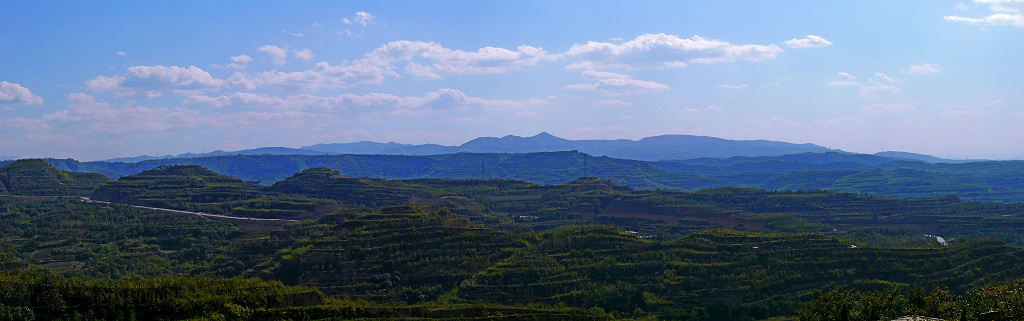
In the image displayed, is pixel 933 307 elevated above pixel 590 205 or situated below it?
above

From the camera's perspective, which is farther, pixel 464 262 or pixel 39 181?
pixel 39 181

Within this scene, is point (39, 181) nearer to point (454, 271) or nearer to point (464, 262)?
point (464, 262)

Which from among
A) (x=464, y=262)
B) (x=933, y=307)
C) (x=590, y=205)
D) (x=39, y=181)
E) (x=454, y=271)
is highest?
(x=39, y=181)

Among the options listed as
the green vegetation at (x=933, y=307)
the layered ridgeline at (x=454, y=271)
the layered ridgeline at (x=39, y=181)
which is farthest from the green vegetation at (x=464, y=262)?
the layered ridgeline at (x=39, y=181)

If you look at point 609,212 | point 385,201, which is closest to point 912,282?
point 609,212

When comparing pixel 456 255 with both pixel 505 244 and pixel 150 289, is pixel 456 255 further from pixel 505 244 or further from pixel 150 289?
pixel 150 289

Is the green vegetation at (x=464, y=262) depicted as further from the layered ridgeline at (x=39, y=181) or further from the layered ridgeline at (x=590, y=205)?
the layered ridgeline at (x=39, y=181)

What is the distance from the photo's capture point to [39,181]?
4092 inches

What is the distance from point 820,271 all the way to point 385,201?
65546 mm

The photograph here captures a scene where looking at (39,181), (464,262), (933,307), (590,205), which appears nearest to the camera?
(933,307)

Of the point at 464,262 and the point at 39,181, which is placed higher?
the point at 39,181

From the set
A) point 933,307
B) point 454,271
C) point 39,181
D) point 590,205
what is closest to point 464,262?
point 454,271

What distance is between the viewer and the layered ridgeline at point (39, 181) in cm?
9933

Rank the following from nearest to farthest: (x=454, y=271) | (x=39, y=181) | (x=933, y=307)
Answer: (x=933, y=307), (x=454, y=271), (x=39, y=181)
